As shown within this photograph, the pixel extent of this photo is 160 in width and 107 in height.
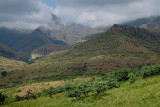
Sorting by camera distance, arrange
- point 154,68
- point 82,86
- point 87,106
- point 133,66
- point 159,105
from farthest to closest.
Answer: point 133,66
point 154,68
point 82,86
point 87,106
point 159,105

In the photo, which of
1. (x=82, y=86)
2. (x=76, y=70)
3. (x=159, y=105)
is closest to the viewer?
(x=159, y=105)

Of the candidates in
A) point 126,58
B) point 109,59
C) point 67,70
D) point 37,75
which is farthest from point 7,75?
point 126,58

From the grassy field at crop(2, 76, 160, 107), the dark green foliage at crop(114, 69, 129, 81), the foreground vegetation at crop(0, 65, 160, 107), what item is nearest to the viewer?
the grassy field at crop(2, 76, 160, 107)

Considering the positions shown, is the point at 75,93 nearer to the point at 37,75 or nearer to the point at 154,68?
the point at 154,68

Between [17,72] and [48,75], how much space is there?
135ft

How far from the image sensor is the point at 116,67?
163m

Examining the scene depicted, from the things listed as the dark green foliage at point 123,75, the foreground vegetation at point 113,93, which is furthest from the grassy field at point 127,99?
the dark green foliage at point 123,75

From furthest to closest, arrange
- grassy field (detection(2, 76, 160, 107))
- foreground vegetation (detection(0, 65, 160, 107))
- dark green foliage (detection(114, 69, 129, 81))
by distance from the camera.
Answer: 1. dark green foliage (detection(114, 69, 129, 81))
2. foreground vegetation (detection(0, 65, 160, 107))
3. grassy field (detection(2, 76, 160, 107))

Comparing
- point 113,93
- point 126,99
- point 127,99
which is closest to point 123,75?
point 113,93

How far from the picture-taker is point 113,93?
37.0 m

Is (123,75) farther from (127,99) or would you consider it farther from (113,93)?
(127,99)

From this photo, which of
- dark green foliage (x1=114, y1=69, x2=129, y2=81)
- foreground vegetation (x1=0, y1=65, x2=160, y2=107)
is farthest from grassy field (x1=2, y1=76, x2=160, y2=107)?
dark green foliage (x1=114, y1=69, x2=129, y2=81)

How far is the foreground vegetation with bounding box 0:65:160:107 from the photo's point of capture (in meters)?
25.2

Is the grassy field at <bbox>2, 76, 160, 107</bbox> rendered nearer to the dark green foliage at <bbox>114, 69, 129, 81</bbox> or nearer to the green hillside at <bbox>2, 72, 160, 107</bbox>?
the green hillside at <bbox>2, 72, 160, 107</bbox>
